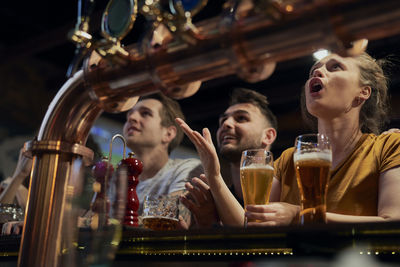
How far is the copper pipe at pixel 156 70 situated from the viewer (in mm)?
424

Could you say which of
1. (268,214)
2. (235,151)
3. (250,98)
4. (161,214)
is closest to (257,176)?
(268,214)

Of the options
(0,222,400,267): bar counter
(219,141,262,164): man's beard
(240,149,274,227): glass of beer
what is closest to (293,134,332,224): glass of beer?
(240,149,274,227): glass of beer

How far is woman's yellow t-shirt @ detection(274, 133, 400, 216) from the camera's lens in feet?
4.91

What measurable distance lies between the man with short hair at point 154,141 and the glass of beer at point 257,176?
1.28m

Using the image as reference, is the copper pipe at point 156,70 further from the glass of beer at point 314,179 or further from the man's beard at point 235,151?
the man's beard at point 235,151

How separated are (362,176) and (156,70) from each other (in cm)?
118

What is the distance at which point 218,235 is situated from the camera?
707 millimetres

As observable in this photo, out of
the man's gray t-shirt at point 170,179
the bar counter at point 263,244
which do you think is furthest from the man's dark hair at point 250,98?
the bar counter at point 263,244

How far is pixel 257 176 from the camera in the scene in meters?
1.22

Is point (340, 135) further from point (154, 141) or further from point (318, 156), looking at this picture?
point (154, 141)

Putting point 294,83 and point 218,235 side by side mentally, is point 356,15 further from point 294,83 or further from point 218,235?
point 294,83

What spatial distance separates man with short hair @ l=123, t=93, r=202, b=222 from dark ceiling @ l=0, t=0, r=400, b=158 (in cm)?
169

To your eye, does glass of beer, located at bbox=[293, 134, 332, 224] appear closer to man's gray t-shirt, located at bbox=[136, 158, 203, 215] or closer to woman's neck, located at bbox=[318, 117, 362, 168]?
woman's neck, located at bbox=[318, 117, 362, 168]

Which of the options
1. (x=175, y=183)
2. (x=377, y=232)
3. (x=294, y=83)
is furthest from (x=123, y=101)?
(x=294, y=83)
